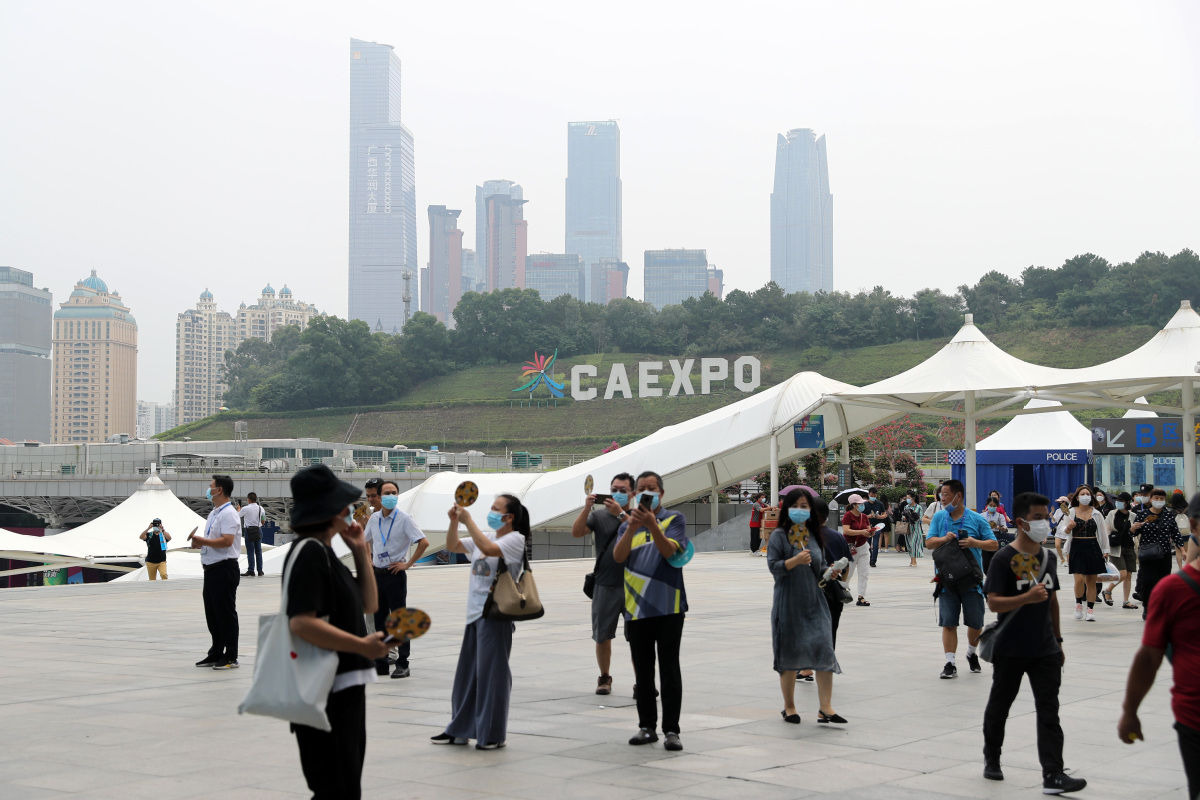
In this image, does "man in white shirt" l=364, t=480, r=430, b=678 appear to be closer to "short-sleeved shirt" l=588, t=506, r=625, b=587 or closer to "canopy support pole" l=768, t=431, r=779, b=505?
"short-sleeved shirt" l=588, t=506, r=625, b=587

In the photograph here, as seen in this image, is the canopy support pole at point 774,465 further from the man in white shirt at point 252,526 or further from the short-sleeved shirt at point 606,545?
the short-sleeved shirt at point 606,545

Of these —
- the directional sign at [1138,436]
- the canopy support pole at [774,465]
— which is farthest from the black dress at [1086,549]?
the directional sign at [1138,436]

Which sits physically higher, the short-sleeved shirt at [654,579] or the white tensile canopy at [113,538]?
the short-sleeved shirt at [654,579]

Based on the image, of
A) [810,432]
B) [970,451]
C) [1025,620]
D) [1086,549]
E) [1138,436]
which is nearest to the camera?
[1025,620]

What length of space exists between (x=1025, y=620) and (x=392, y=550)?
4.91 m

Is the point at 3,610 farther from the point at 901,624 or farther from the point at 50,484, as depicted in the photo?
the point at 50,484

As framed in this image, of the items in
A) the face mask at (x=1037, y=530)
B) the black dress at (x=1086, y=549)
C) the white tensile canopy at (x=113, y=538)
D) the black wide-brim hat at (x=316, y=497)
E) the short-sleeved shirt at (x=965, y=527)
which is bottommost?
the white tensile canopy at (x=113, y=538)

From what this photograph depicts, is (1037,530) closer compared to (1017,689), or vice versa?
(1017,689)

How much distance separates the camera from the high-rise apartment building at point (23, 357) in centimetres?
16488

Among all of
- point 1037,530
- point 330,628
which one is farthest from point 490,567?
point 1037,530

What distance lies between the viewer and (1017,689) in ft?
18.4

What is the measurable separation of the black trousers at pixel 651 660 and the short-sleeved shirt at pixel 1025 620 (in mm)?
A: 1661

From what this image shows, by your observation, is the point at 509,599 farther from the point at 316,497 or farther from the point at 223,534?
the point at 223,534

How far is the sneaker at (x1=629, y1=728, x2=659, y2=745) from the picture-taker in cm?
636
